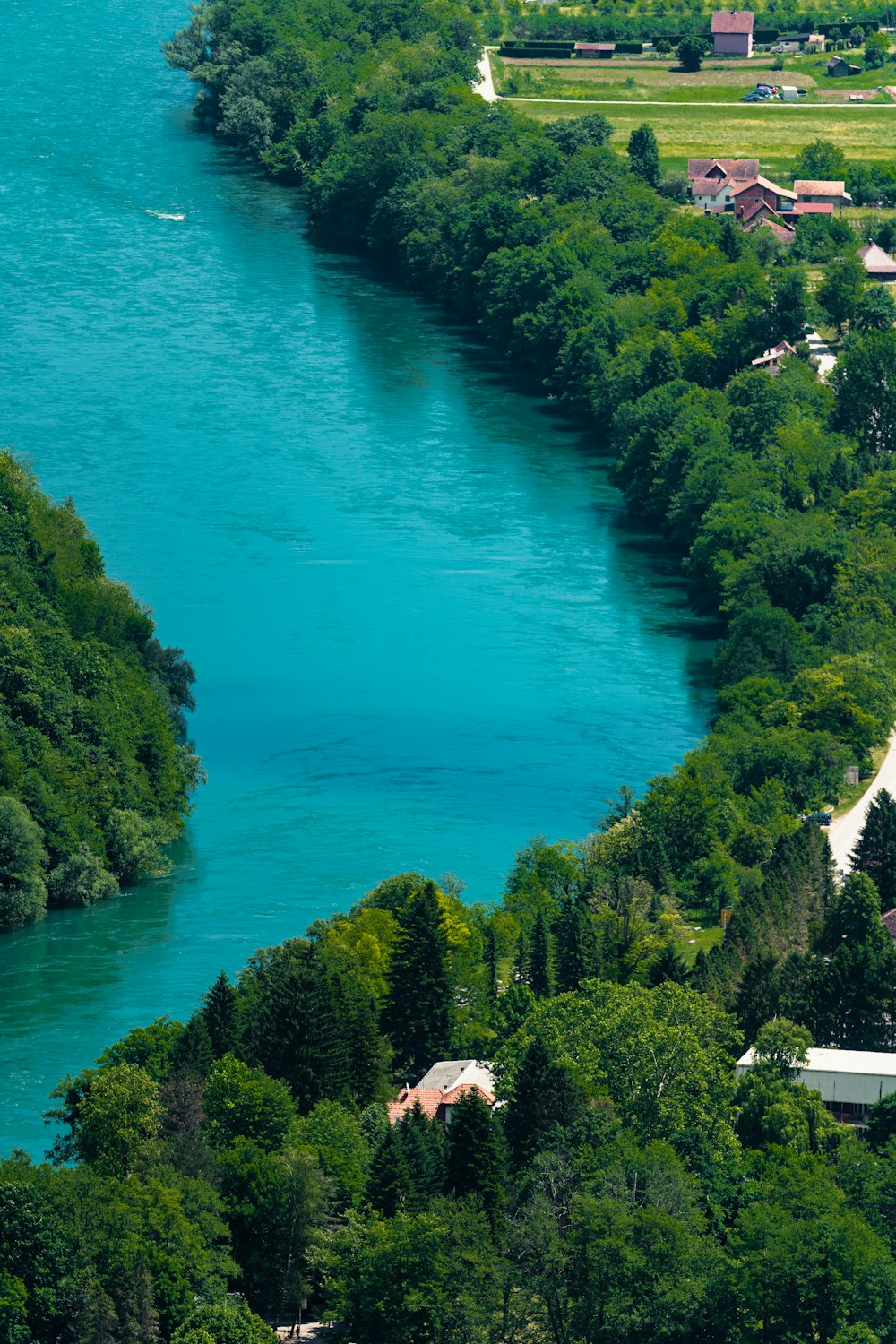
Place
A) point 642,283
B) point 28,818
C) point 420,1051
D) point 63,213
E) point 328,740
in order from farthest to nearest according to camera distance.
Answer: point 63,213
point 642,283
point 328,740
point 28,818
point 420,1051

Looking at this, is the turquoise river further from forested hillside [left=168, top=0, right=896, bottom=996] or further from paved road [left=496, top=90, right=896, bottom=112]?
paved road [left=496, top=90, right=896, bottom=112]

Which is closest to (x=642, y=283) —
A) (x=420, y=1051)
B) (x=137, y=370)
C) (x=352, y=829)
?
(x=137, y=370)

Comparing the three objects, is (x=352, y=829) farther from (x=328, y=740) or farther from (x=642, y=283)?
(x=642, y=283)

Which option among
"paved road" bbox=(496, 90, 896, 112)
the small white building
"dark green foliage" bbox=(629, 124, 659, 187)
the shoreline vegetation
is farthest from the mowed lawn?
the small white building

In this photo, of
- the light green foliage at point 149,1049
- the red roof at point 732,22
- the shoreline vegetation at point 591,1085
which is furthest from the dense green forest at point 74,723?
the red roof at point 732,22

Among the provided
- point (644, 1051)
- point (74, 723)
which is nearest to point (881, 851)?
point (644, 1051)

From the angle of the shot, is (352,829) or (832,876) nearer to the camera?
(832,876)
